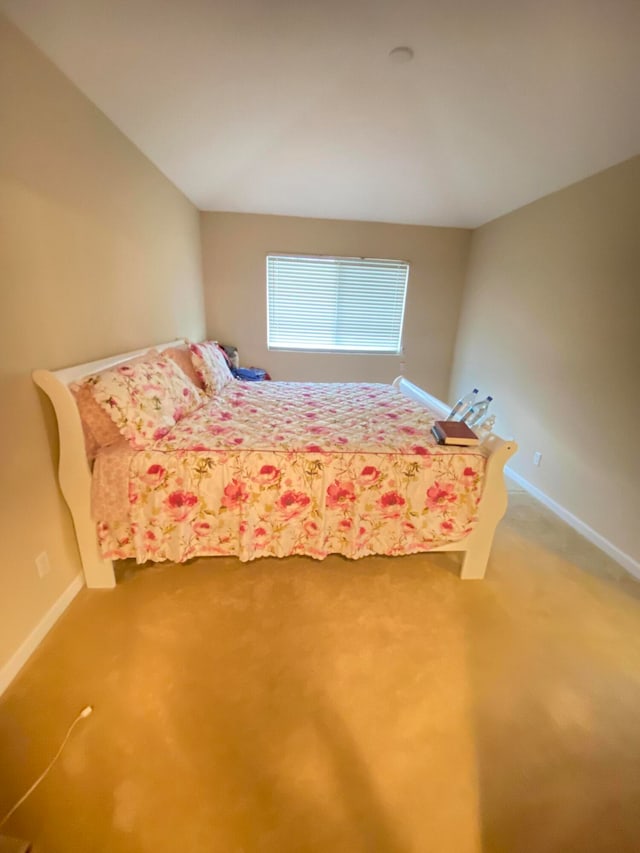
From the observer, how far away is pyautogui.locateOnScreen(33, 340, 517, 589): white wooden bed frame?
1.54 m

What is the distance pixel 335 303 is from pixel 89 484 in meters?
3.42

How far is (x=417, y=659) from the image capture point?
1.54m

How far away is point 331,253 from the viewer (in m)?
4.14

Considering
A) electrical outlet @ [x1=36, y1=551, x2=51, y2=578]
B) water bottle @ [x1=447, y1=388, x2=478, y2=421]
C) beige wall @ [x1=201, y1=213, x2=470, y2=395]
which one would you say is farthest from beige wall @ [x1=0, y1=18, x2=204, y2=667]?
water bottle @ [x1=447, y1=388, x2=478, y2=421]

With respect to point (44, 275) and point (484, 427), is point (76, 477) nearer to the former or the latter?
point (44, 275)

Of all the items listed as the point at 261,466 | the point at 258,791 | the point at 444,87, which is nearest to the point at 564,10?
the point at 444,87

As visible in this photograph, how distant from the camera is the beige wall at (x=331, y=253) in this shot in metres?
4.01

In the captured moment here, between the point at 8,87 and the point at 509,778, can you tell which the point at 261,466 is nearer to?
the point at 509,778

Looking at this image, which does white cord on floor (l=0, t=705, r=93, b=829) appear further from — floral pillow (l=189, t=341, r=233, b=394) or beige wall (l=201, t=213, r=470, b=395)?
beige wall (l=201, t=213, r=470, b=395)

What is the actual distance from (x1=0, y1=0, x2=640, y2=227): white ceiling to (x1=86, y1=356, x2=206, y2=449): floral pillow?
1.32m

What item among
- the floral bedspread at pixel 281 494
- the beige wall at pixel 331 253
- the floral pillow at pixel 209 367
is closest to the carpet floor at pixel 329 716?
the floral bedspread at pixel 281 494

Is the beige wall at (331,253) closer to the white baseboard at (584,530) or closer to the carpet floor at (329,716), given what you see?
the white baseboard at (584,530)

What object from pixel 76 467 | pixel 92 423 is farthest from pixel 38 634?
pixel 92 423

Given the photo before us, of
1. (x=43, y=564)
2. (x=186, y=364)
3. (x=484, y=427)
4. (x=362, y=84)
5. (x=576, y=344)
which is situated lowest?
(x=43, y=564)
